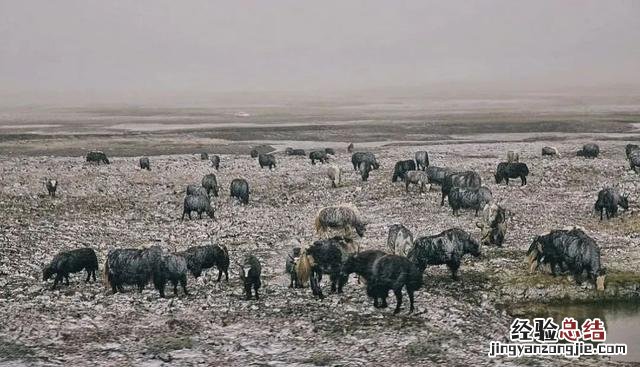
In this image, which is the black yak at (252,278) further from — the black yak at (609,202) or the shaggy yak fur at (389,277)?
the black yak at (609,202)

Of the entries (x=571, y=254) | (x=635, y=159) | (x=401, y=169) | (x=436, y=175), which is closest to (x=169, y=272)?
(x=571, y=254)

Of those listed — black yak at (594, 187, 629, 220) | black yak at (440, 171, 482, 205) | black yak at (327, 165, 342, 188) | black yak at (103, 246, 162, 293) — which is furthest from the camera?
black yak at (327, 165, 342, 188)

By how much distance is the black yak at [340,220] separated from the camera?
63.6 ft

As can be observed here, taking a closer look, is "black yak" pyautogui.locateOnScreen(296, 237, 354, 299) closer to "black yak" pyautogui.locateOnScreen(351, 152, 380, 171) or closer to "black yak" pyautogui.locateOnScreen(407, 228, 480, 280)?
"black yak" pyautogui.locateOnScreen(407, 228, 480, 280)

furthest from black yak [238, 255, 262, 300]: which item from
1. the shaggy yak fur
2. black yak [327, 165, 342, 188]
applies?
black yak [327, 165, 342, 188]

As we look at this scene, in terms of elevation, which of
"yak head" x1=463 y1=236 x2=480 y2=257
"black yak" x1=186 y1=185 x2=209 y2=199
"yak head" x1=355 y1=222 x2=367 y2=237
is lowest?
"yak head" x1=355 y1=222 x2=367 y2=237

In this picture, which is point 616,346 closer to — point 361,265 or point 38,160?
point 361,265

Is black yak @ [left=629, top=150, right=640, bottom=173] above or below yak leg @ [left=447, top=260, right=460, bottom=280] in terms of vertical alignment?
above

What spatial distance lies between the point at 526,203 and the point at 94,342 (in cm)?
1722

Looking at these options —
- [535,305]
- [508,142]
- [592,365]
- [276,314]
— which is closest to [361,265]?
Answer: [276,314]

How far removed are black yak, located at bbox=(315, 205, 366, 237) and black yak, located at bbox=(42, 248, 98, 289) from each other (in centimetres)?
692

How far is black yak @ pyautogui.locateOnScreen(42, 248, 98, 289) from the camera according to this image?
49.1 ft

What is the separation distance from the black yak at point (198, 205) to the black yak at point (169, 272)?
27.8 feet

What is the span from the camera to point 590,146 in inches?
Result: 1524
